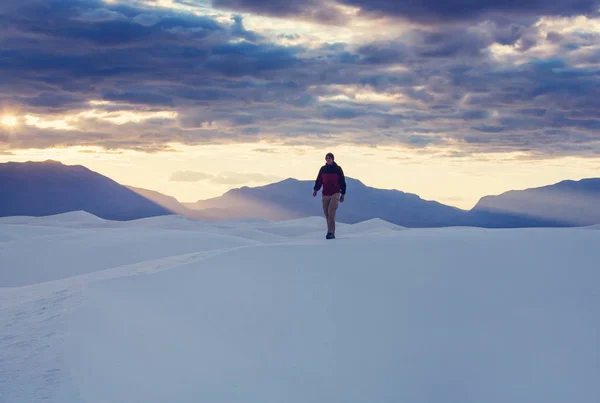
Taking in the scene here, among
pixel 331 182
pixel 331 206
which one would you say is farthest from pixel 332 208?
pixel 331 182

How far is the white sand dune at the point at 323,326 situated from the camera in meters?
7.62

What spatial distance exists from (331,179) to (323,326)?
18.4 feet

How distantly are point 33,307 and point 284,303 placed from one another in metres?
3.73

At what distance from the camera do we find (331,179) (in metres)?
15.0

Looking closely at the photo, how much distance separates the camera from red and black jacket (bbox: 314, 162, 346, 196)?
15023mm

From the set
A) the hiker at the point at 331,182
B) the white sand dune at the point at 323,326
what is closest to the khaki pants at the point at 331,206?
the hiker at the point at 331,182

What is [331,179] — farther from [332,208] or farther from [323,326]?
[323,326]

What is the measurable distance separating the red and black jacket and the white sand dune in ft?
5.42

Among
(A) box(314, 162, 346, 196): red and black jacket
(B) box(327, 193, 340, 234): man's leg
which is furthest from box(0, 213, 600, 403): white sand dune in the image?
(A) box(314, 162, 346, 196): red and black jacket

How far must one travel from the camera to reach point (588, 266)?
12.2m

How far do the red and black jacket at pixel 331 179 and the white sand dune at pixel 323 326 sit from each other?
165 centimetres

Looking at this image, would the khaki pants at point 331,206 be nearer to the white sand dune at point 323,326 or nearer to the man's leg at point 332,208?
the man's leg at point 332,208

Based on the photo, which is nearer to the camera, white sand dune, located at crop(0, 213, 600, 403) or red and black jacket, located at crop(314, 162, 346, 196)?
white sand dune, located at crop(0, 213, 600, 403)

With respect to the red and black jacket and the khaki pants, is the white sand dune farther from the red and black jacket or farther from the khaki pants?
the red and black jacket
